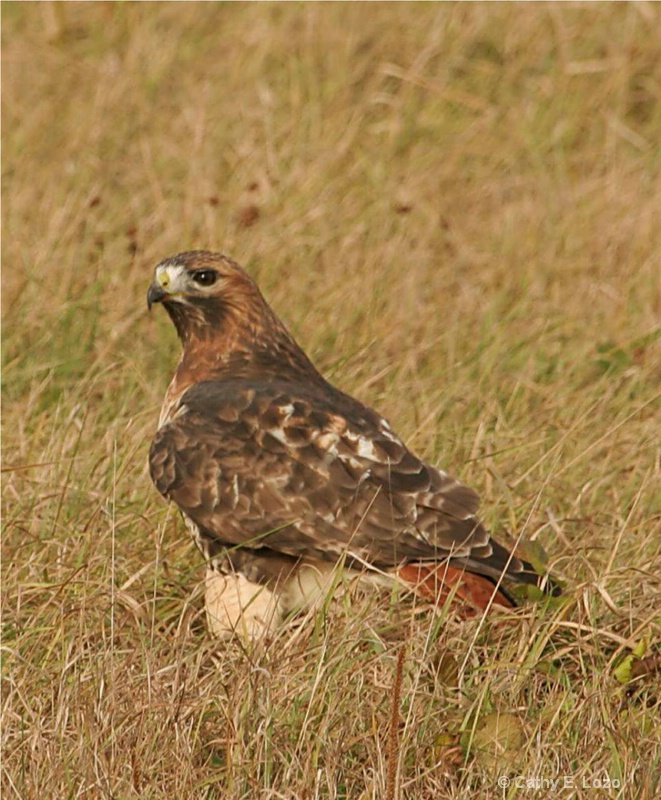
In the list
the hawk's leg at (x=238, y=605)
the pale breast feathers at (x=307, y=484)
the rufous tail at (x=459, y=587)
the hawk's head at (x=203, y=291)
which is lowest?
the hawk's leg at (x=238, y=605)

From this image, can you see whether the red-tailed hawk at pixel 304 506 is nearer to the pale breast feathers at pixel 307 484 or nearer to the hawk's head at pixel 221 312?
the pale breast feathers at pixel 307 484

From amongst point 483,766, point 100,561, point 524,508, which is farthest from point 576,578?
point 100,561

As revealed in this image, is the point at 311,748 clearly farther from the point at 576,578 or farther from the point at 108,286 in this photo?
the point at 108,286

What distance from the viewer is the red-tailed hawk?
4.74 meters

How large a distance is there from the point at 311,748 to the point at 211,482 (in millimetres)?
1231

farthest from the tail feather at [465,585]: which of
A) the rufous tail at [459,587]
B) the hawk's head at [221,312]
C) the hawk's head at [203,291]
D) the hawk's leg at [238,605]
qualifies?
the hawk's head at [203,291]

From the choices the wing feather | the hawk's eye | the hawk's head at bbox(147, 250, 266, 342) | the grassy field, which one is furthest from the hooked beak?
the wing feather

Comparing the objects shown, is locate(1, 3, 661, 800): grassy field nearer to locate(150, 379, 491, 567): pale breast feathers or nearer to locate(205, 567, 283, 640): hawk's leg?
locate(205, 567, 283, 640): hawk's leg

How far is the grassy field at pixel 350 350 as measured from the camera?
398 cm

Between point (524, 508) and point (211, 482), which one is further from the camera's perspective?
point (524, 508)

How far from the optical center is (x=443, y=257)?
305 inches

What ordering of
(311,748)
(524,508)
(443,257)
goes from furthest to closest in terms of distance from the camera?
(443,257), (524,508), (311,748)

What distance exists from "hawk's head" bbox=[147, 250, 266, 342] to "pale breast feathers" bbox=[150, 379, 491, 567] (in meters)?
0.57

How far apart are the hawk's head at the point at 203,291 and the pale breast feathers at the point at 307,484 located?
1.87ft
